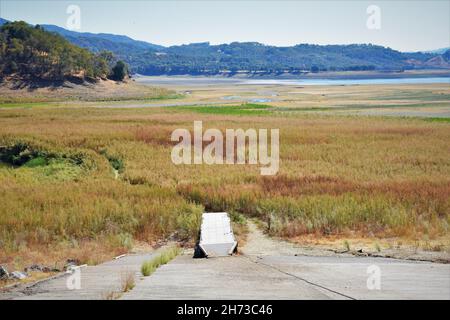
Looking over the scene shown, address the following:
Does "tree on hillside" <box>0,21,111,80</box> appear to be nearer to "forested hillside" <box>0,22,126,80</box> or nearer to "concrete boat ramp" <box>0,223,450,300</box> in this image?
"forested hillside" <box>0,22,126,80</box>

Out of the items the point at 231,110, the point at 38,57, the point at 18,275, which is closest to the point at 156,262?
the point at 18,275

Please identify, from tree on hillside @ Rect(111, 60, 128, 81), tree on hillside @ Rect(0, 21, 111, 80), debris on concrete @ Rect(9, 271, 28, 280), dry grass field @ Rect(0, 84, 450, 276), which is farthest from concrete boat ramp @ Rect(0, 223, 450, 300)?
tree on hillside @ Rect(111, 60, 128, 81)

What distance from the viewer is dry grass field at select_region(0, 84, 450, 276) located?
54.9ft

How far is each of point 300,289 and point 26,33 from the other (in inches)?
5308

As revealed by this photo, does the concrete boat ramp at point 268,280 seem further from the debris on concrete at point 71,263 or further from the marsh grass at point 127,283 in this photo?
the debris on concrete at point 71,263

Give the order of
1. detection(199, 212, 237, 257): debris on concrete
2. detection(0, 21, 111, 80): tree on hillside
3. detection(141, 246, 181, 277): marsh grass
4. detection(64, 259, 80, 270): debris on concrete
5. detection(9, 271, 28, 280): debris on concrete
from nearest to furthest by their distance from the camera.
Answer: detection(141, 246, 181, 277): marsh grass, detection(9, 271, 28, 280): debris on concrete, detection(199, 212, 237, 257): debris on concrete, detection(64, 259, 80, 270): debris on concrete, detection(0, 21, 111, 80): tree on hillside

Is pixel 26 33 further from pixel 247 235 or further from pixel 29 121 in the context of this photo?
pixel 247 235

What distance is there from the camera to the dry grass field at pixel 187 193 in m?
16.7

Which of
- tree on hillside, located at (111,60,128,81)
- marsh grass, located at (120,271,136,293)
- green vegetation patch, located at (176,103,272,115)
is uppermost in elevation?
tree on hillside, located at (111,60,128,81)

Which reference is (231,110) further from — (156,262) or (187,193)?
(156,262)

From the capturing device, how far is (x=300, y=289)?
9062 millimetres

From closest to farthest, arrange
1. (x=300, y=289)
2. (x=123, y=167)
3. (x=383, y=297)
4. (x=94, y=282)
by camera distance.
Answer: (x=383, y=297) → (x=300, y=289) → (x=94, y=282) → (x=123, y=167)

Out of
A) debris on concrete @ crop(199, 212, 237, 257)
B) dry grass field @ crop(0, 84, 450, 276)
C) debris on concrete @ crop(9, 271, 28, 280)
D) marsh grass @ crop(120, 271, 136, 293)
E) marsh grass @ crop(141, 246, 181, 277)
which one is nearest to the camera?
→ marsh grass @ crop(120, 271, 136, 293)

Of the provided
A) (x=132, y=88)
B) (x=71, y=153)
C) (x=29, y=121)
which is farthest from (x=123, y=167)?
(x=132, y=88)
